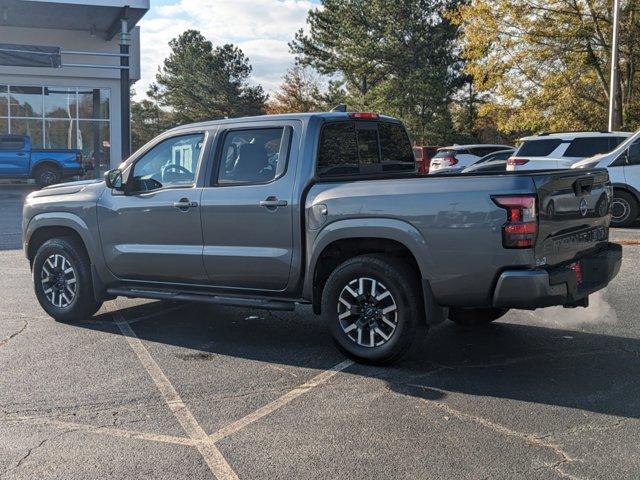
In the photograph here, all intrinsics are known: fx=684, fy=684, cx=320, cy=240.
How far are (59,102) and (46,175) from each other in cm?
779

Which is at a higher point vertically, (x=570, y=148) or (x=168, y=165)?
(x=570, y=148)

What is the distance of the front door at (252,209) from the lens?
5387 mm

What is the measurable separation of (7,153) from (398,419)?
25.3m

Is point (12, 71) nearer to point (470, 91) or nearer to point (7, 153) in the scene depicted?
point (7, 153)

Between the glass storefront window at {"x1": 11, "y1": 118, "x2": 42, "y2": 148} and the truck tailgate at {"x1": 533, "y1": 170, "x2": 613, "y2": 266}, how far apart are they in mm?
31631

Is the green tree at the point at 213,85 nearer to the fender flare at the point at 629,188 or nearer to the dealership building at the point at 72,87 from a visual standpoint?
the dealership building at the point at 72,87

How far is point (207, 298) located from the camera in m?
5.82

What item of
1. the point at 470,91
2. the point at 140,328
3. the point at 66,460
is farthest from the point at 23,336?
the point at 470,91

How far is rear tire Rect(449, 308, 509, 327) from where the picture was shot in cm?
625

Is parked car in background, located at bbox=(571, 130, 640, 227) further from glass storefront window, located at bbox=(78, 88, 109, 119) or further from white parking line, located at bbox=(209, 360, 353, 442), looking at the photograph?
glass storefront window, located at bbox=(78, 88, 109, 119)

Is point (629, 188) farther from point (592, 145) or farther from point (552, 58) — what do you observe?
point (552, 58)

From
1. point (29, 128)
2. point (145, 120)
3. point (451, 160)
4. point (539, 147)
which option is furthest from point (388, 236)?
point (145, 120)

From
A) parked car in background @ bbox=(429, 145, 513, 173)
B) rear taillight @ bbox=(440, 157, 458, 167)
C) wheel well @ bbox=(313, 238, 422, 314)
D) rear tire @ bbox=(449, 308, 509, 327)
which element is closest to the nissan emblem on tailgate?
wheel well @ bbox=(313, 238, 422, 314)

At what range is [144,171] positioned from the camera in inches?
249
